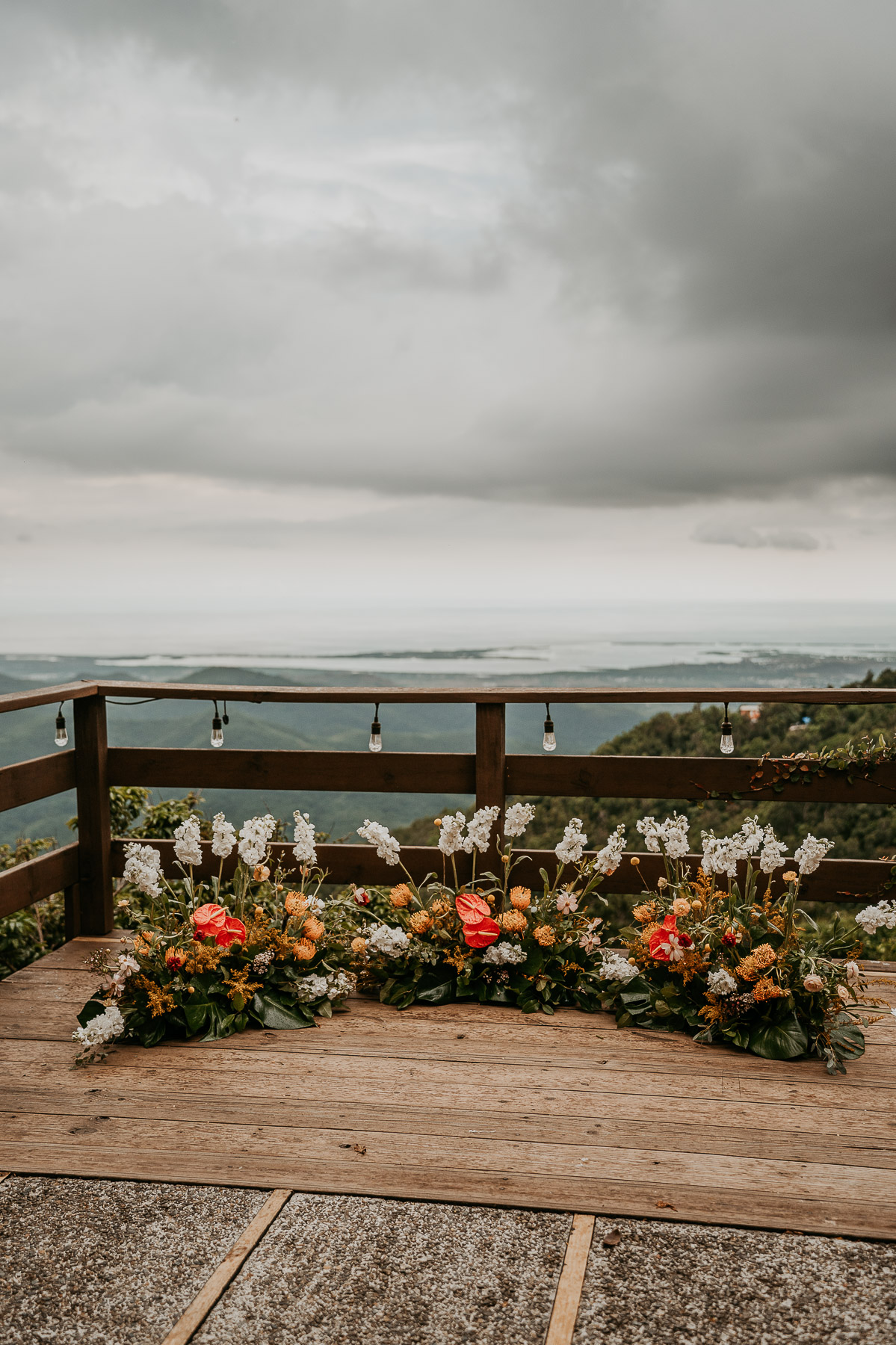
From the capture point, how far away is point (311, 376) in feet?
38.2

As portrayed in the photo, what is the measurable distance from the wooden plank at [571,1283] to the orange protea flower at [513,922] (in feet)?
3.71

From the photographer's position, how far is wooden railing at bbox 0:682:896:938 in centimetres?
315

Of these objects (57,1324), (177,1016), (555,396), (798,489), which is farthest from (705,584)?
(57,1324)

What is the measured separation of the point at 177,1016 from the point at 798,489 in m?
11.1

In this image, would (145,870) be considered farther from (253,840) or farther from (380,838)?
(380,838)

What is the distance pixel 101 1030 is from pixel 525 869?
166 cm

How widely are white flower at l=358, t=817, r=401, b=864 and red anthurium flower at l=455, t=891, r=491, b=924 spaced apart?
262 millimetres

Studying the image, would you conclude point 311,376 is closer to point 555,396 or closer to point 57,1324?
point 555,396

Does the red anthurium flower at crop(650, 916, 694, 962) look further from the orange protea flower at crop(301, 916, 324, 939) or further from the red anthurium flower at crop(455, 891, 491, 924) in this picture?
the orange protea flower at crop(301, 916, 324, 939)

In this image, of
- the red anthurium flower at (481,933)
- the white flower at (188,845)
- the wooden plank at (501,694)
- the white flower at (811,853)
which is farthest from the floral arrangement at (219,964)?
the white flower at (811,853)

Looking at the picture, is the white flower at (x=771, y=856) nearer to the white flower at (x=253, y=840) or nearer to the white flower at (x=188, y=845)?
the white flower at (x=253, y=840)

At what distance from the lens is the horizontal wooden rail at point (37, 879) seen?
3.05 metres

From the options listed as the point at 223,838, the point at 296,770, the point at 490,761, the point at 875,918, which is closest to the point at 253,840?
the point at 223,838

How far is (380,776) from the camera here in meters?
3.41
